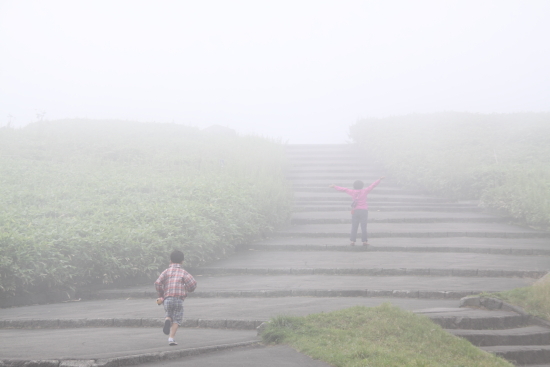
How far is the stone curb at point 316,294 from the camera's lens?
24.8 feet

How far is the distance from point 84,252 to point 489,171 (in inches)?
449

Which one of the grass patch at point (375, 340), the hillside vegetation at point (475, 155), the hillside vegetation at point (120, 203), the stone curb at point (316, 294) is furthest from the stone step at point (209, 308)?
the hillside vegetation at point (475, 155)

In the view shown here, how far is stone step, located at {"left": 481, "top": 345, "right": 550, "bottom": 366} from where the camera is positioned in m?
5.54

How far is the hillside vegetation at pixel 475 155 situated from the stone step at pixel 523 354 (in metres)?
6.87

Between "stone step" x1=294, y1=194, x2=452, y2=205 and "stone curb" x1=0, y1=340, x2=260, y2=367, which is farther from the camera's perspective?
"stone step" x1=294, y1=194, x2=452, y2=205

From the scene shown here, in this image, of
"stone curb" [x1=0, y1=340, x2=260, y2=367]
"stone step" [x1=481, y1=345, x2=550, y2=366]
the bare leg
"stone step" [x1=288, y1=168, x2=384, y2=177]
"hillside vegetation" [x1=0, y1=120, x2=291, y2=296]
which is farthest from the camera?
"stone step" [x1=288, y1=168, x2=384, y2=177]

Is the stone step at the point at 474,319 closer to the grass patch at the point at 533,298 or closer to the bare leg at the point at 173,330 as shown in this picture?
the grass patch at the point at 533,298

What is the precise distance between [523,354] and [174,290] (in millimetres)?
3773

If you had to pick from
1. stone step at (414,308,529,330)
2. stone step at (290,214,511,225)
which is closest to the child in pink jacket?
stone step at (290,214,511,225)

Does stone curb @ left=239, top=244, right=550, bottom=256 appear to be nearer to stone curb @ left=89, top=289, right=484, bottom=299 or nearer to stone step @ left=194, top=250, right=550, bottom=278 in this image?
stone step @ left=194, top=250, right=550, bottom=278

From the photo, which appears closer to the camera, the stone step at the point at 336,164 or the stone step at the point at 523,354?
the stone step at the point at 523,354

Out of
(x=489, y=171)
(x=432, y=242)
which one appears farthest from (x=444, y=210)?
(x=432, y=242)

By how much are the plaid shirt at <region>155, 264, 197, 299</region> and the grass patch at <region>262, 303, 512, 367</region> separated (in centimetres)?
101

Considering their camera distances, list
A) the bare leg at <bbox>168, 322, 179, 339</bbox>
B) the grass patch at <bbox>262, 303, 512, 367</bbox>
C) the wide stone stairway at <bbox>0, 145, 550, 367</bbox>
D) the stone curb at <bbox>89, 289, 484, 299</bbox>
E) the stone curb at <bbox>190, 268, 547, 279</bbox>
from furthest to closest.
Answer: the stone curb at <bbox>190, 268, 547, 279</bbox> < the stone curb at <bbox>89, 289, 484, 299</bbox> < the bare leg at <bbox>168, 322, 179, 339</bbox> < the wide stone stairway at <bbox>0, 145, 550, 367</bbox> < the grass patch at <bbox>262, 303, 512, 367</bbox>
